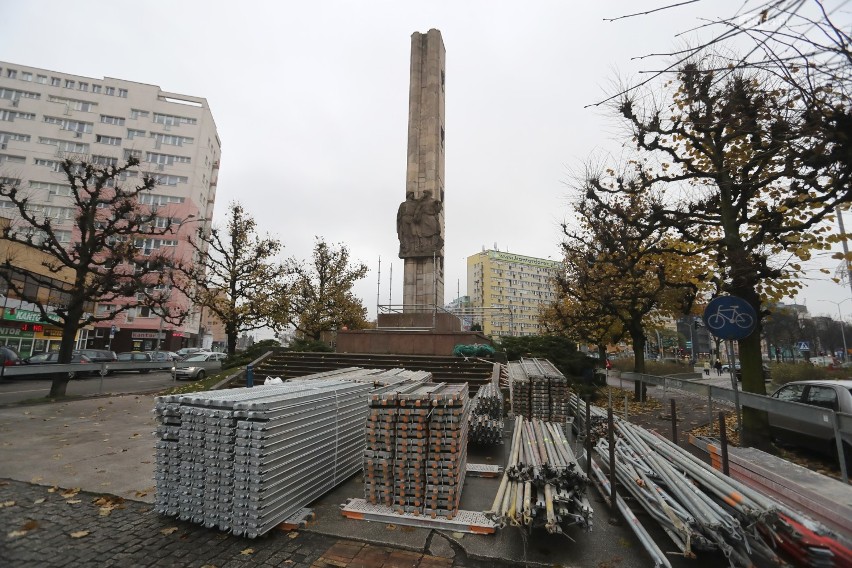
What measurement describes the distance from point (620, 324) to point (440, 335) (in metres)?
9.01

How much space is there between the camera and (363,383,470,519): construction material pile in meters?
4.97

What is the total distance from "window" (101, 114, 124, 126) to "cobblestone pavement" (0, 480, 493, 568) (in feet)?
193

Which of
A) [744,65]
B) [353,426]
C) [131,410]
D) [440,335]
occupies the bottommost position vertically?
[131,410]

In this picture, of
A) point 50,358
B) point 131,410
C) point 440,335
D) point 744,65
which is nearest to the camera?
point 744,65

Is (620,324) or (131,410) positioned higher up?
(620,324)

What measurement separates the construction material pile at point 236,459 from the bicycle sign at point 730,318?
6.55 meters

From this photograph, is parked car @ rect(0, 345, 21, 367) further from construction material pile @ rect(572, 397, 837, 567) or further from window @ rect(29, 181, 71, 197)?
window @ rect(29, 181, 71, 197)

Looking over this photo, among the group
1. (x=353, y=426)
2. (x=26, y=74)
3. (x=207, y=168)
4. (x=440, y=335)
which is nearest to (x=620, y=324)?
(x=440, y=335)

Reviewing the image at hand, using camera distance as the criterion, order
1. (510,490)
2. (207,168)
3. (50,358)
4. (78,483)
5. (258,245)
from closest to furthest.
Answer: (510,490), (78,483), (50,358), (258,245), (207,168)

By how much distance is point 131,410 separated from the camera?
12008 millimetres

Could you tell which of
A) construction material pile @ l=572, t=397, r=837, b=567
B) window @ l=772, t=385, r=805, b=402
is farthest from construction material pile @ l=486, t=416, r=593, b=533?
window @ l=772, t=385, r=805, b=402

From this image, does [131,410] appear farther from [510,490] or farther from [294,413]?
[510,490]

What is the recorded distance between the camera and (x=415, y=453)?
507 centimetres

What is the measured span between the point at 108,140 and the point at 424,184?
4814 cm
